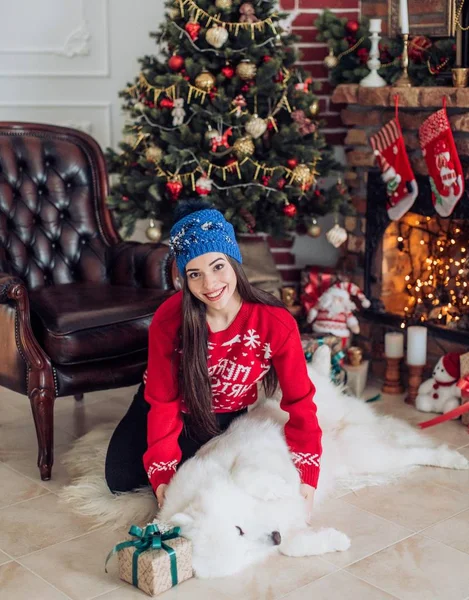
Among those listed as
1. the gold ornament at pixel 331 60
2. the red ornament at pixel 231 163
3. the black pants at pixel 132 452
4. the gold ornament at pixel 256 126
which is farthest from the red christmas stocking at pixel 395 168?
the black pants at pixel 132 452

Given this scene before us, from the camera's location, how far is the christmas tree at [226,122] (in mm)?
3607

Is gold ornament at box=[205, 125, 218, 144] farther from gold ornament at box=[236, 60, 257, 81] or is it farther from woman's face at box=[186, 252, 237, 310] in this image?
woman's face at box=[186, 252, 237, 310]

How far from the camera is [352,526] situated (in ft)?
8.42

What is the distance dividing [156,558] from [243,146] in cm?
190

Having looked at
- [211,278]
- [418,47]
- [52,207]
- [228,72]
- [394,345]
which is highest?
[418,47]

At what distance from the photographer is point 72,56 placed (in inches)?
185

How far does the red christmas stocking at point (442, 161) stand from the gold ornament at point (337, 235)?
47 cm

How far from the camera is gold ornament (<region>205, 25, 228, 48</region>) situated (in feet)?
11.6

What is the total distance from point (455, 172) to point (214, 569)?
74.6 inches

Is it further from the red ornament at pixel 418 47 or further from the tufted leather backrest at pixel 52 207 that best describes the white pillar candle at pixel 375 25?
the tufted leather backrest at pixel 52 207

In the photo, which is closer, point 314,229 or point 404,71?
point 404,71

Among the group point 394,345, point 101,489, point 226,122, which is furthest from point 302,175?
point 101,489

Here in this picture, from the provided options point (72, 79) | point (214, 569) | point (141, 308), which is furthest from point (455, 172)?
point (72, 79)

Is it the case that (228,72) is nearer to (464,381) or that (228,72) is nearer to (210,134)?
Answer: (210,134)
